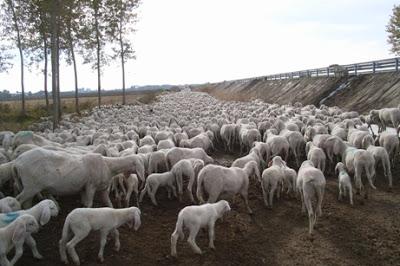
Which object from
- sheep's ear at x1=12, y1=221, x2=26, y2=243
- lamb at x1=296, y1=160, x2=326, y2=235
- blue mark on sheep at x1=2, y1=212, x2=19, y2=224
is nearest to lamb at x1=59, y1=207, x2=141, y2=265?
sheep's ear at x1=12, y1=221, x2=26, y2=243

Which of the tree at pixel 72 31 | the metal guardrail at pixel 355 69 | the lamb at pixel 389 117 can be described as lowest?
the lamb at pixel 389 117

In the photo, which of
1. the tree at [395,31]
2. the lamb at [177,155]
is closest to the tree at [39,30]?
the lamb at [177,155]

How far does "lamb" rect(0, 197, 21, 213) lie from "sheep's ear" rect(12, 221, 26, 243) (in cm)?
148

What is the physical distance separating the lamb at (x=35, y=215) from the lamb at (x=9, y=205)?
67 centimetres

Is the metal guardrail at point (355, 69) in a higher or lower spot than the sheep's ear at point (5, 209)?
higher

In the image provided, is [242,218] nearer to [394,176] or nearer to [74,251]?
[74,251]

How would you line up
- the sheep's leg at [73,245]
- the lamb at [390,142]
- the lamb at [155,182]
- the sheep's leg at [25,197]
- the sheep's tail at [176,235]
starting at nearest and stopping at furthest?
the sheep's leg at [73,245] → the sheep's tail at [176,235] → the sheep's leg at [25,197] → the lamb at [155,182] → the lamb at [390,142]

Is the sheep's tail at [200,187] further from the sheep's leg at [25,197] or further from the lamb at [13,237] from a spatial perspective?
the lamb at [13,237]

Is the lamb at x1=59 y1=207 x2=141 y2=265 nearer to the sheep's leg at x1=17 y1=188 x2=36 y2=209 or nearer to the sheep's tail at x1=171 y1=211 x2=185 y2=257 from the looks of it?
the sheep's tail at x1=171 y1=211 x2=185 y2=257

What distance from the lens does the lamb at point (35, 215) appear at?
7387mm

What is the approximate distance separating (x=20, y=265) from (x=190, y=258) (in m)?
3.00

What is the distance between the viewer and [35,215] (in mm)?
7875

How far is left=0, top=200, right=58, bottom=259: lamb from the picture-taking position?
7387 millimetres

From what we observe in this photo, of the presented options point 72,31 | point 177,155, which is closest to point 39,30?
point 72,31
